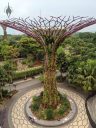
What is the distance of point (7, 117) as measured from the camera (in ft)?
76.5

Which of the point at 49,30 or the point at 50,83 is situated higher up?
the point at 49,30

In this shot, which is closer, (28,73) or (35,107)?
(35,107)

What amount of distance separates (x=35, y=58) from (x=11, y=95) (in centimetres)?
1317

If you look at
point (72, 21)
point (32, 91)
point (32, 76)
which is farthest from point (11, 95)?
point (72, 21)

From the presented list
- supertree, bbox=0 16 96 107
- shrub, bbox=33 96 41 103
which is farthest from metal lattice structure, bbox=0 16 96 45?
shrub, bbox=33 96 41 103

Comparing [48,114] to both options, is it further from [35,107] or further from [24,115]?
[24,115]

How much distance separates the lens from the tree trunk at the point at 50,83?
22641mm

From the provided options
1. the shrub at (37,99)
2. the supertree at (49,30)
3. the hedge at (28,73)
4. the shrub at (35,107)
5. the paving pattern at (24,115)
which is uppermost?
the supertree at (49,30)

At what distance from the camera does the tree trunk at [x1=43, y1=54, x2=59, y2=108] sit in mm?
22641

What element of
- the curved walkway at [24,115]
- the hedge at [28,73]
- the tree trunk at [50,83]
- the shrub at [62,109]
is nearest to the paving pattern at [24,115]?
the curved walkway at [24,115]

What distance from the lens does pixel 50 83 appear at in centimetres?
2306

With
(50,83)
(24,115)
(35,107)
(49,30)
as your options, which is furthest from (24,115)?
(49,30)

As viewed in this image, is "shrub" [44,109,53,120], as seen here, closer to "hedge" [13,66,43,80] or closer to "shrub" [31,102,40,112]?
"shrub" [31,102,40,112]

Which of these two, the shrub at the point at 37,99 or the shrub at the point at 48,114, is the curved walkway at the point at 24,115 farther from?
the shrub at the point at 37,99
